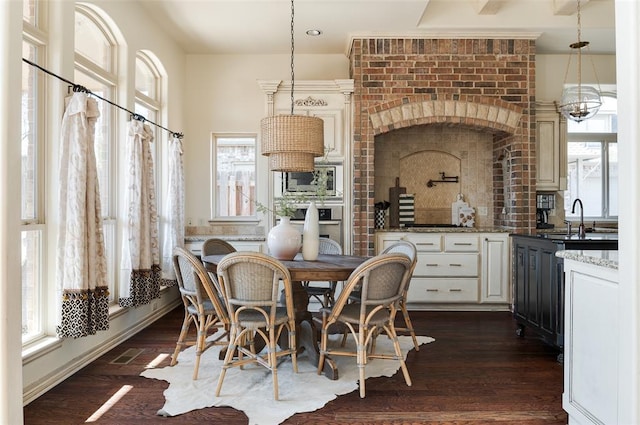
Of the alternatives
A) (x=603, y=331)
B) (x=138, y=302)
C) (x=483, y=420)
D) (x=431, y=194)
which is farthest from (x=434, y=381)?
(x=431, y=194)

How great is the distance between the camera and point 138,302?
3910mm

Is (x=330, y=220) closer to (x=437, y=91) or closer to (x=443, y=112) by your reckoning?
(x=443, y=112)

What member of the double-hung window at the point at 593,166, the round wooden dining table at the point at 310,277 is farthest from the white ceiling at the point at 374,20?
the round wooden dining table at the point at 310,277

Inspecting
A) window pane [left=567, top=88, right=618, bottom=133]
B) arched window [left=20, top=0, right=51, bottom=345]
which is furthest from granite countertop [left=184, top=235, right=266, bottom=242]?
window pane [left=567, top=88, right=618, bottom=133]

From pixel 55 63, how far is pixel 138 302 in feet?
6.69

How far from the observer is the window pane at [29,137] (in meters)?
2.84

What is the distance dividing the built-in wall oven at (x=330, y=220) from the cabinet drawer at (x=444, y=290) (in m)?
1.02

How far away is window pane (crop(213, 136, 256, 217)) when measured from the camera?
5.61 meters

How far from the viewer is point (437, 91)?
5.05 metres

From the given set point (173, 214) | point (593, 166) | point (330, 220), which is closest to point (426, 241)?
point (330, 220)

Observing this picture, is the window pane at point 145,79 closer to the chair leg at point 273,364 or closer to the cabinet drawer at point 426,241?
the chair leg at point 273,364

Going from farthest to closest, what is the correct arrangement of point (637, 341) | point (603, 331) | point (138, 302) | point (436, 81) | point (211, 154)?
1. point (211, 154)
2. point (436, 81)
3. point (138, 302)
4. point (603, 331)
5. point (637, 341)

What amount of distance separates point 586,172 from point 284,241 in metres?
4.68

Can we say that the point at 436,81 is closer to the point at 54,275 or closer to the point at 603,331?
the point at 603,331
